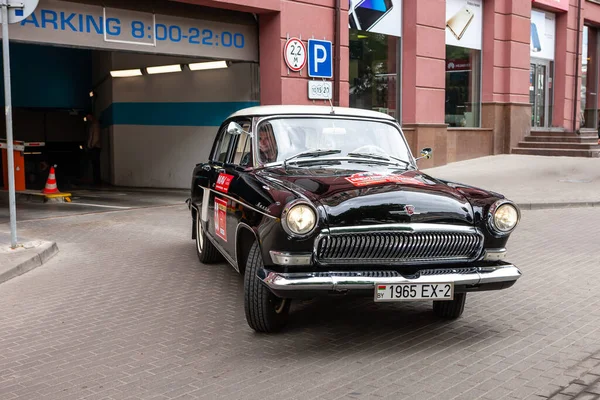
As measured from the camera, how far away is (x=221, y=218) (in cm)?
617

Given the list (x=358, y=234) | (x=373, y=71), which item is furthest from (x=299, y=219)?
(x=373, y=71)

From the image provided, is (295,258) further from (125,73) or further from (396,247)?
(125,73)

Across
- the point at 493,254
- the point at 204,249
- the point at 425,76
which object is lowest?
the point at 204,249

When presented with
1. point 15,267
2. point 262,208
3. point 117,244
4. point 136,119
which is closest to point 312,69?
point 136,119

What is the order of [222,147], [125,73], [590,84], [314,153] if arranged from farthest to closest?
1. [590,84]
2. [125,73]
3. [222,147]
4. [314,153]

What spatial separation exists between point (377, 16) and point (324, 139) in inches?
466

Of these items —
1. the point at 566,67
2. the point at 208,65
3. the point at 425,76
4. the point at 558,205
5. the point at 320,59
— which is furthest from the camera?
the point at 566,67

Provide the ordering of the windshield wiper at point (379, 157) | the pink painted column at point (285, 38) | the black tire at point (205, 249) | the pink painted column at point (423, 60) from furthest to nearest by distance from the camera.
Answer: the pink painted column at point (423, 60) → the pink painted column at point (285, 38) → the black tire at point (205, 249) → the windshield wiper at point (379, 157)

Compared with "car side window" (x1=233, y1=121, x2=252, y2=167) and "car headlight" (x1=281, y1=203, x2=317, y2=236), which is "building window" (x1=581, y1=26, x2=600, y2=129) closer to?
"car side window" (x1=233, y1=121, x2=252, y2=167)

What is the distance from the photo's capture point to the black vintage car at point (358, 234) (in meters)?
4.53

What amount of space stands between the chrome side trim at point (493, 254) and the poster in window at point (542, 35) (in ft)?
61.1

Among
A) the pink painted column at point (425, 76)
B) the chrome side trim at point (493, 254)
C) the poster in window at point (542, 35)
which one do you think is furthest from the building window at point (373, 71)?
the chrome side trim at point (493, 254)

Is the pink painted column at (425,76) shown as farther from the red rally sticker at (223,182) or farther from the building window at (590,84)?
the red rally sticker at (223,182)

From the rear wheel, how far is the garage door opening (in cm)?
557
